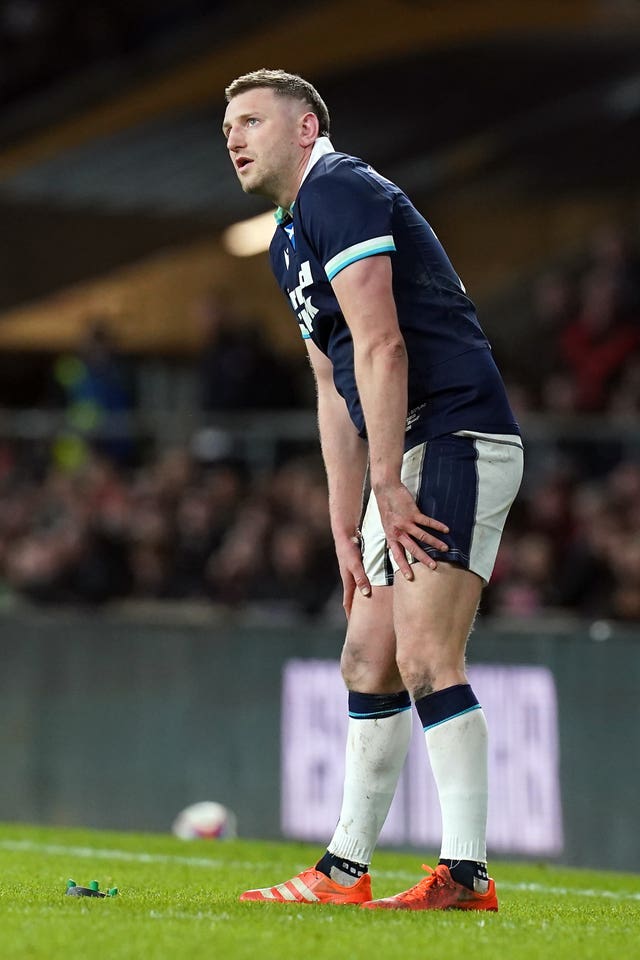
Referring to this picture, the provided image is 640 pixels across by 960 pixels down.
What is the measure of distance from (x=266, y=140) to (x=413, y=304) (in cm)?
66

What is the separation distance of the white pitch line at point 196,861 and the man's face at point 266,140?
305cm

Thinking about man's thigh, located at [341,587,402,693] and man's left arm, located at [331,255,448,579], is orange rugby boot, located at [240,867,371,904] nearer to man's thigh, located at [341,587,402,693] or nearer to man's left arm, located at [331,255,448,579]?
man's thigh, located at [341,587,402,693]

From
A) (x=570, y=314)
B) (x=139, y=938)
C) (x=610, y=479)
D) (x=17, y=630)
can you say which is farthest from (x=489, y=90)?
(x=139, y=938)

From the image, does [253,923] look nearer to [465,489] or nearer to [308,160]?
[465,489]

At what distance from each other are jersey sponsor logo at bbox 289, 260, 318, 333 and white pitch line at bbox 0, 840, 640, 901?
8.59ft

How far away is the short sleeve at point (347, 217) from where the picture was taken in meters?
5.22

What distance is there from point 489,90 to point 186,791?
8785 mm

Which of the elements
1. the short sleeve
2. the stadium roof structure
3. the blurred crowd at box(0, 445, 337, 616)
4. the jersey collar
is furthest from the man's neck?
the stadium roof structure

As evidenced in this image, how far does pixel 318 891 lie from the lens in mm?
5457

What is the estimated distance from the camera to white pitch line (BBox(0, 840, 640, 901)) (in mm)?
7238

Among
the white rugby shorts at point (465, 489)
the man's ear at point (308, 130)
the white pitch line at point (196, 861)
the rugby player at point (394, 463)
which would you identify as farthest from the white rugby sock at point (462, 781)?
the white pitch line at point (196, 861)

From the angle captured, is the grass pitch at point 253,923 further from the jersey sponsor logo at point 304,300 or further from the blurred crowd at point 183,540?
the blurred crowd at point 183,540

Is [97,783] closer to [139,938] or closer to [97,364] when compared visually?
[97,364]

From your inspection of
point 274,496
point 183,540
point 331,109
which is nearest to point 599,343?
point 274,496
